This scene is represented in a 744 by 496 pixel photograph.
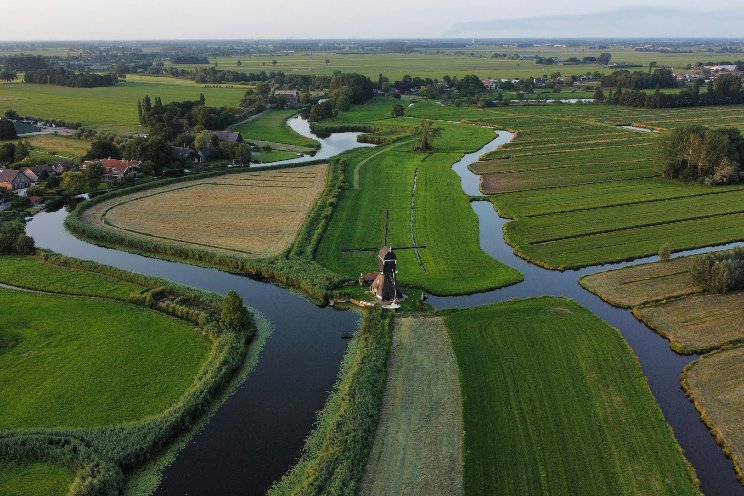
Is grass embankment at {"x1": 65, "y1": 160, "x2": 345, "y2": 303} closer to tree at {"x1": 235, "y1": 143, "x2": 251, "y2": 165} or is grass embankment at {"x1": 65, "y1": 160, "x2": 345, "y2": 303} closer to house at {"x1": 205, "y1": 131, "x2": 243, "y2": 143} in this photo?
tree at {"x1": 235, "y1": 143, "x2": 251, "y2": 165}

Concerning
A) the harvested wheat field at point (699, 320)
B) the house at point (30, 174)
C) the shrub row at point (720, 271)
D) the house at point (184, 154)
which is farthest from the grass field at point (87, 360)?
the house at point (184, 154)

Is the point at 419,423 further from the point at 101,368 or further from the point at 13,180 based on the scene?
the point at 13,180

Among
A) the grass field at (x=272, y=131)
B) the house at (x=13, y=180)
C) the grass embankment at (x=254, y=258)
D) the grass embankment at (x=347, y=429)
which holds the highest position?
the grass field at (x=272, y=131)

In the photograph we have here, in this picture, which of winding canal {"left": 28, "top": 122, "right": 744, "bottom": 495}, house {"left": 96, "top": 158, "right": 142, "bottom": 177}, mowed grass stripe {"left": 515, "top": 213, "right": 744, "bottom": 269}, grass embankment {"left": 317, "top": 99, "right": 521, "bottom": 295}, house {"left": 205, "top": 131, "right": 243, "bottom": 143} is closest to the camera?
winding canal {"left": 28, "top": 122, "right": 744, "bottom": 495}

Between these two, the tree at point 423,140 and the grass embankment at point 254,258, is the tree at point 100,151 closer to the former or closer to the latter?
the grass embankment at point 254,258

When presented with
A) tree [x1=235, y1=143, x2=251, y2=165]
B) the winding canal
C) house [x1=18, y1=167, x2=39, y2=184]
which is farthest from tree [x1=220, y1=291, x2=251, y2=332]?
tree [x1=235, y1=143, x2=251, y2=165]

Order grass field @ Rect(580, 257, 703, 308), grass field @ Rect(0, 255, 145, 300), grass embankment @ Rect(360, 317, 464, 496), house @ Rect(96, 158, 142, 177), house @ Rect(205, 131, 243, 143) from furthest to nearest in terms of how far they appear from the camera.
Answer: house @ Rect(205, 131, 243, 143) < house @ Rect(96, 158, 142, 177) < grass field @ Rect(0, 255, 145, 300) < grass field @ Rect(580, 257, 703, 308) < grass embankment @ Rect(360, 317, 464, 496)
